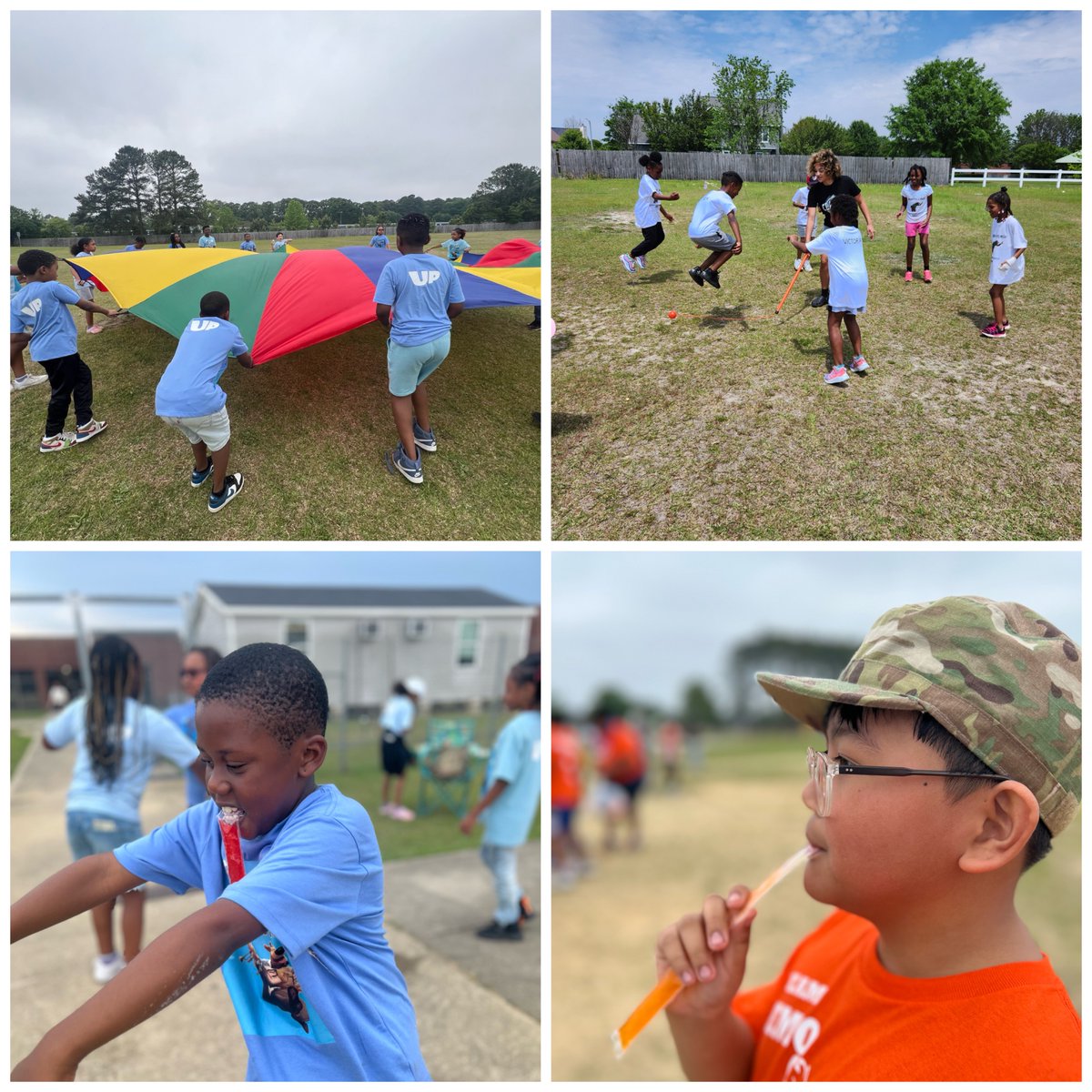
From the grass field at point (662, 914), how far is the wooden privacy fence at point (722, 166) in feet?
22.7

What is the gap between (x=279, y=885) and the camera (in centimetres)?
137

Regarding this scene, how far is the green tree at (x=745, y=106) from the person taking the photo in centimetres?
774

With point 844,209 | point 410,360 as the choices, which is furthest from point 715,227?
point 410,360

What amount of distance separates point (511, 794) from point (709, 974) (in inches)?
129

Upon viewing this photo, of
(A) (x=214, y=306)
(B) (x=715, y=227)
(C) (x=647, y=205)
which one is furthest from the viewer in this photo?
(C) (x=647, y=205)

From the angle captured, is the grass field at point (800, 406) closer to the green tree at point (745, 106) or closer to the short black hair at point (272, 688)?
the green tree at point (745, 106)

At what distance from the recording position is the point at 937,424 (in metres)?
6.05

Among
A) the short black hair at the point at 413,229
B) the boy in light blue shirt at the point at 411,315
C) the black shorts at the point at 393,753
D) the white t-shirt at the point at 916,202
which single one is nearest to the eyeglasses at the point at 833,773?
the boy in light blue shirt at the point at 411,315

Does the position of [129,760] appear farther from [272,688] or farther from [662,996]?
[662,996]

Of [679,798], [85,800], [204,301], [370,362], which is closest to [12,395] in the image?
[204,301]

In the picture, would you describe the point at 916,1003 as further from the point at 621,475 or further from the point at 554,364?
the point at 554,364

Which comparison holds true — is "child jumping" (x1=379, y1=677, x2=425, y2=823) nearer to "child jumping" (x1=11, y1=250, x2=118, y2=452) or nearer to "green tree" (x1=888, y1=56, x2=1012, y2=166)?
"child jumping" (x1=11, y1=250, x2=118, y2=452)

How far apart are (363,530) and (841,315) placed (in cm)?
395

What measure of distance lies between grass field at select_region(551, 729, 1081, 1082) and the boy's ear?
10.4ft
